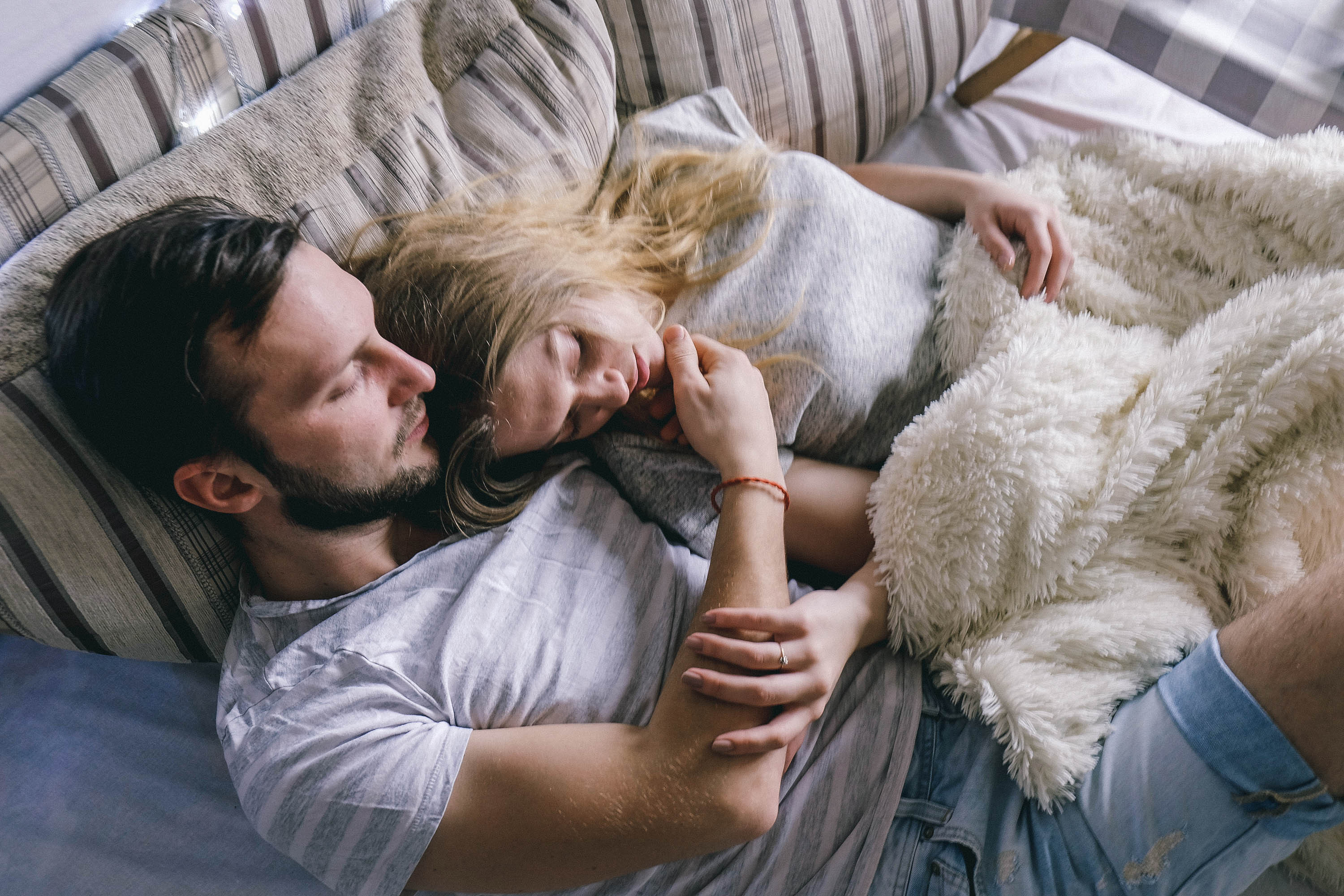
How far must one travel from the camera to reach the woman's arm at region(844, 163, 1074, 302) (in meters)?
1.06

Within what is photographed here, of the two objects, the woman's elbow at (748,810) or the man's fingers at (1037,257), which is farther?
the man's fingers at (1037,257)

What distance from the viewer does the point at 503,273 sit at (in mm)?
964

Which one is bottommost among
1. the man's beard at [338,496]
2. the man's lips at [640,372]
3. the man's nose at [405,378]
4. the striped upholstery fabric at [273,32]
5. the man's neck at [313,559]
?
the man's neck at [313,559]

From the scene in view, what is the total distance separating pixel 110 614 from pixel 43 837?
0.30m

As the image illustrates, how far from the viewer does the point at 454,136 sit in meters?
1.05

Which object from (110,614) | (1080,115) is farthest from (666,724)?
(1080,115)

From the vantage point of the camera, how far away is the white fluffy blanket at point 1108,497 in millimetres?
827

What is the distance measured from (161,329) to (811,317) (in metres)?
0.67

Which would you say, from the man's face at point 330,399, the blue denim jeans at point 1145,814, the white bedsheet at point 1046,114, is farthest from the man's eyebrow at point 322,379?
the white bedsheet at point 1046,114

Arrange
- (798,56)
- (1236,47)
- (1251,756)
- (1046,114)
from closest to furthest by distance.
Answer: (1251,756) < (798,56) < (1236,47) < (1046,114)

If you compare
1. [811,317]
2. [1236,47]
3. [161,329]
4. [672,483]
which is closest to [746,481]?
[672,483]

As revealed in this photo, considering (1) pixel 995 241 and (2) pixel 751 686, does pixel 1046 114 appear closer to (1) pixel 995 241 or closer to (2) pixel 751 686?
(1) pixel 995 241

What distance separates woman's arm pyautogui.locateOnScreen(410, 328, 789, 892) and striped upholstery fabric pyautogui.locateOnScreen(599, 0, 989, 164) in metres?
0.75

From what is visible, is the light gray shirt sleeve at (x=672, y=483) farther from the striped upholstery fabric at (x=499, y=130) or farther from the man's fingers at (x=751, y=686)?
the striped upholstery fabric at (x=499, y=130)
